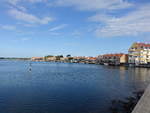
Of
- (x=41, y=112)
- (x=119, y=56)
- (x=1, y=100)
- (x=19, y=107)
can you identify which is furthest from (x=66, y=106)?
(x=119, y=56)

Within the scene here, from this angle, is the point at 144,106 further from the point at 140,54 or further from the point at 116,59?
the point at 116,59

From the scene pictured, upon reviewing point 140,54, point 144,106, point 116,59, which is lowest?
point 144,106

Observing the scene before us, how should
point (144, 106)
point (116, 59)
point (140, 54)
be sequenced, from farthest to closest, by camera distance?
point (116, 59) < point (140, 54) < point (144, 106)

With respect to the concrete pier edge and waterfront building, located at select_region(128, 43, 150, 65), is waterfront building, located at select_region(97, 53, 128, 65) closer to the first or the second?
waterfront building, located at select_region(128, 43, 150, 65)

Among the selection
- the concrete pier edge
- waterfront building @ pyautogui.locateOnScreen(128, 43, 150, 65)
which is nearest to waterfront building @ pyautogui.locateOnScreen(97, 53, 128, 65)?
waterfront building @ pyautogui.locateOnScreen(128, 43, 150, 65)

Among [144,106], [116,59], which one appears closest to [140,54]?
[116,59]

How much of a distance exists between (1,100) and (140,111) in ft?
59.6

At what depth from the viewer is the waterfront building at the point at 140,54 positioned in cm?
11056

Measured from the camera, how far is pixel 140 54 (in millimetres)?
111500

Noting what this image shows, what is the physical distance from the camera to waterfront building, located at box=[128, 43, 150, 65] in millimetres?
110562

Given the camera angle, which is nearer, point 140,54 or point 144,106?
point 144,106

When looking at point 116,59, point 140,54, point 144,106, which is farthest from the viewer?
point 116,59

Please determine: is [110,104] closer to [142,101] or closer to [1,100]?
[142,101]

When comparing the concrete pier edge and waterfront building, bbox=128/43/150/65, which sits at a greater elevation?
waterfront building, bbox=128/43/150/65
